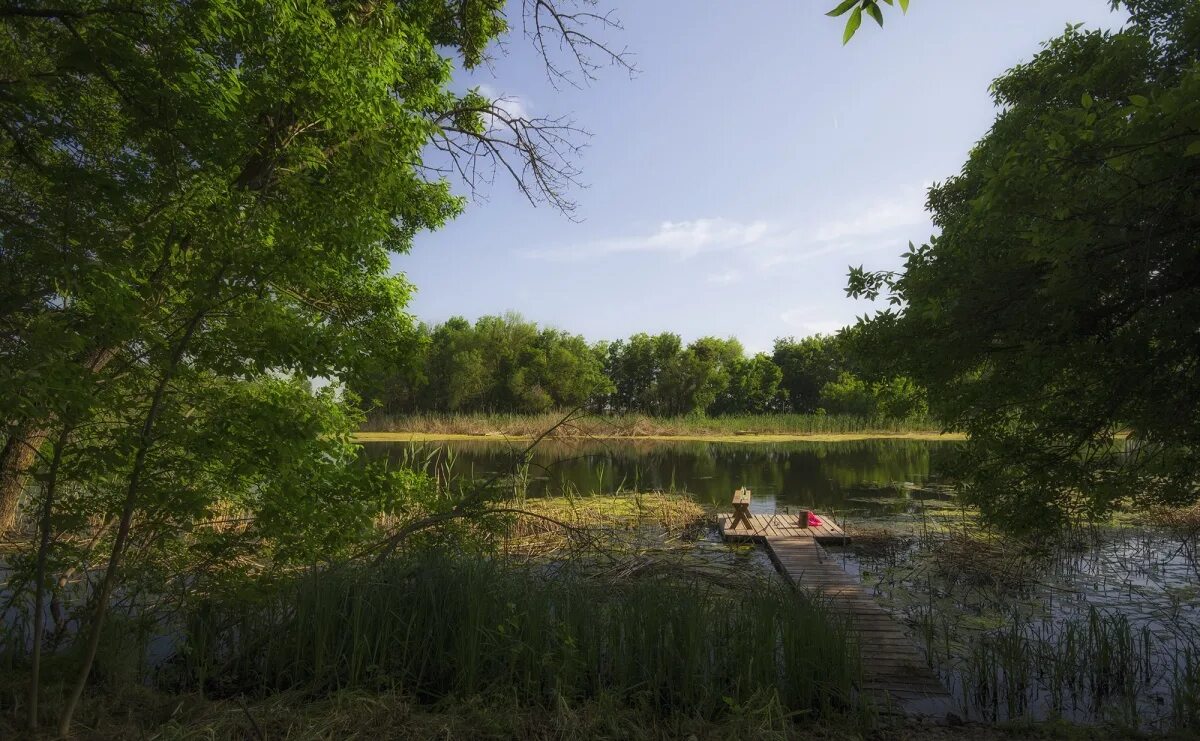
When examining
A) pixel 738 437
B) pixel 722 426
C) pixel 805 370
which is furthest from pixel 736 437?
pixel 805 370

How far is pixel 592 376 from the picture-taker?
50.2 meters

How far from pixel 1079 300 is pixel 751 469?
19053 mm

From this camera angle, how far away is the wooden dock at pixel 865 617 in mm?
4883

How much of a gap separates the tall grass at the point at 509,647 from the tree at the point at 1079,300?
211 cm

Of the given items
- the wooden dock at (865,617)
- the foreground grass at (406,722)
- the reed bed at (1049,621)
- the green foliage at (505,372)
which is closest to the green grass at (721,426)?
the green foliage at (505,372)

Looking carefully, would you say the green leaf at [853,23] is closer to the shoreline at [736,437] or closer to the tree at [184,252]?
the tree at [184,252]

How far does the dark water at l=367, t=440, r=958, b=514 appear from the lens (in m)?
15.4

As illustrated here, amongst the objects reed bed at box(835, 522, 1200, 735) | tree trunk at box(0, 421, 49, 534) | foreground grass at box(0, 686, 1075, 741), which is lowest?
reed bed at box(835, 522, 1200, 735)

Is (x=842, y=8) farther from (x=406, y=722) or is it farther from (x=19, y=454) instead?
(x=19, y=454)

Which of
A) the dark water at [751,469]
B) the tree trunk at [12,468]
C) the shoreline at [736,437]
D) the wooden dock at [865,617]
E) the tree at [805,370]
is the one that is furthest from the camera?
the tree at [805,370]

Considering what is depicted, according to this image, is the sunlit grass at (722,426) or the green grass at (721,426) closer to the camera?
the sunlit grass at (722,426)

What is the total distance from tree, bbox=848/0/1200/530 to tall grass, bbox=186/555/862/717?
2.11 meters

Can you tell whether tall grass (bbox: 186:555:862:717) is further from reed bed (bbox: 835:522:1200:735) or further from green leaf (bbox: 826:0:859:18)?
green leaf (bbox: 826:0:859:18)

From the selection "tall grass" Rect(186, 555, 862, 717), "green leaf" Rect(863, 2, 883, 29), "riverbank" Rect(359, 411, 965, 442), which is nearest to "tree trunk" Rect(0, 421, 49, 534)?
"tall grass" Rect(186, 555, 862, 717)
